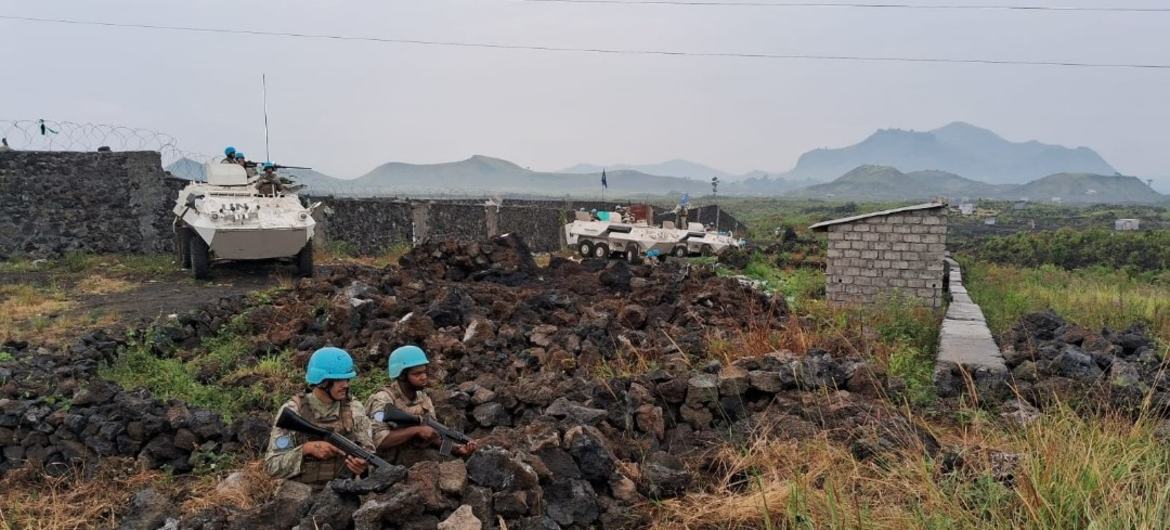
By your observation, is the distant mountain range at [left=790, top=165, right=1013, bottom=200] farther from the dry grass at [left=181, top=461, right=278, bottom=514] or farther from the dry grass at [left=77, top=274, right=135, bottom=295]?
the dry grass at [left=181, top=461, right=278, bottom=514]

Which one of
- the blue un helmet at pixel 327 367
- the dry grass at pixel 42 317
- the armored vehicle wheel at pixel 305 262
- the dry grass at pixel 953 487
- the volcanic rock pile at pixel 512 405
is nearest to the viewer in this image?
the dry grass at pixel 953 487

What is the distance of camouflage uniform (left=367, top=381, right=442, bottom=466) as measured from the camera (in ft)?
11.7

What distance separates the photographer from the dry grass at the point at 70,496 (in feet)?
12.1

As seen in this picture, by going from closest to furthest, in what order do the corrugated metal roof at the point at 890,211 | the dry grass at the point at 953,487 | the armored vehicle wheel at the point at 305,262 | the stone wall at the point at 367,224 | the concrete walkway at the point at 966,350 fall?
the dry grass at the point at 953,487
the concrete walkway at the point at 966,350
the corrugated metal roof at the point at 890,211
the armored vehicle wheel at the point at 305,262
the stone wall at the point at 367,224

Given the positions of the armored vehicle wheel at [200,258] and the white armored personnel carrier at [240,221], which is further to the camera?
the armored vehicle wheel at [200,258]

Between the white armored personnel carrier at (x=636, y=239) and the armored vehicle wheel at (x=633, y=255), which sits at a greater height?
the white armored personnel carrier at (x=636, y=239)

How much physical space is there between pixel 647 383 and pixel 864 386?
4.46 ft

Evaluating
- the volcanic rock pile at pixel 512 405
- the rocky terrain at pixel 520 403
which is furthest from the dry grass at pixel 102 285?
the volcanic rock pile at pixel 512 405

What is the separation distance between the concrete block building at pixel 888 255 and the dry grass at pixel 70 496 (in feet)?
26.9

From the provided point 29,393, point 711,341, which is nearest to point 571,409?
point 711,341

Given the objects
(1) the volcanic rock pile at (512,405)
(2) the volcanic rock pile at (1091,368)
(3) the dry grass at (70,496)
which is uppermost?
(2) the volcanic rock pile at (1091,368)

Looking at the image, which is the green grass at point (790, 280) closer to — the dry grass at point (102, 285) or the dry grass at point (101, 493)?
the dry grass at point (101, 493)

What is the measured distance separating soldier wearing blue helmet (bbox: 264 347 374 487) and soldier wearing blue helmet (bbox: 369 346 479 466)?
3.8 inches

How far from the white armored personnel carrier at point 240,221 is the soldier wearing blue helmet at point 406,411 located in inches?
335
